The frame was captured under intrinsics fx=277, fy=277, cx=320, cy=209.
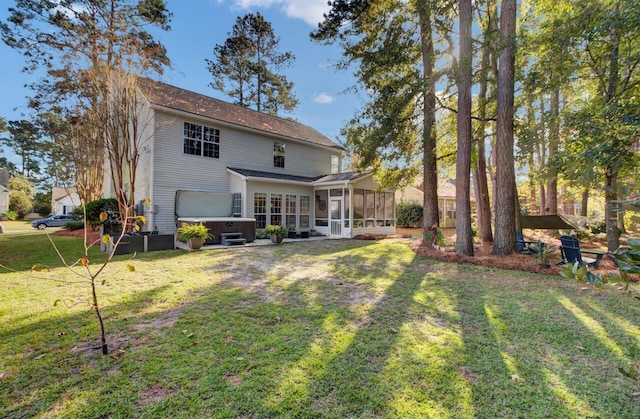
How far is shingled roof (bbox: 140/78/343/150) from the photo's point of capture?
12062mm

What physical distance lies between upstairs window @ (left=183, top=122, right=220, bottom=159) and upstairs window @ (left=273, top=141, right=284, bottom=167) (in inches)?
129

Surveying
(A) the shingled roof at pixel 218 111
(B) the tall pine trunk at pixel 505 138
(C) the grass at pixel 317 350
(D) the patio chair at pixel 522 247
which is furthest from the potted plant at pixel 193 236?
(D) the patio chair at pixel 522 247

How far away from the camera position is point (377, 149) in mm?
11453

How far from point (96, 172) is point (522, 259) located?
20775mm

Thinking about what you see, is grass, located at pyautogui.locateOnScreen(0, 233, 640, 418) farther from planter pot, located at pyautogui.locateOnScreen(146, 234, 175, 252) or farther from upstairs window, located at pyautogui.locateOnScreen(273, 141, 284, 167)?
upstairs window, located at pyautogui.locateOnScreen(273, 141, 284, 167)

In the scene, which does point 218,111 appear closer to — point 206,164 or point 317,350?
point 206,164

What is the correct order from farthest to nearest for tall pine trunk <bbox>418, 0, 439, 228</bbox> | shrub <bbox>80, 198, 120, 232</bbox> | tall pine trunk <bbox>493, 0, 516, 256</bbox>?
shrub <bbox>80, 198, 120, 232</bbox>, tall pine trunk <bbox>418, 0, 439, 228</bbox>, tall pine trunk <bbox>493, 0, 516, 256</bbox>

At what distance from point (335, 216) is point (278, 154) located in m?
4.92

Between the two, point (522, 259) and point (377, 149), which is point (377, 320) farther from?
point (377, 149)

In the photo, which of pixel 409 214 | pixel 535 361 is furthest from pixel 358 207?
pixel 535 361

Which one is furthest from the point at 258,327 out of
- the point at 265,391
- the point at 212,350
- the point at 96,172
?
the point at 96,172

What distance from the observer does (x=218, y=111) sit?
47.4ft

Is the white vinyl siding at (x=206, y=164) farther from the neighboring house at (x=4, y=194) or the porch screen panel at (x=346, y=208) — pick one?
the neighboring house at (x=4, y=194)

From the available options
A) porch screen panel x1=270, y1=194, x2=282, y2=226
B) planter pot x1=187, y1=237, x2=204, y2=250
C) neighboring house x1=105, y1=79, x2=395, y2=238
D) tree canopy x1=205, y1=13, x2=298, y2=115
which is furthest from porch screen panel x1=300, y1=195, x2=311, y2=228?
tree canopy x1=205, y1=13, x2=298, y2=115
